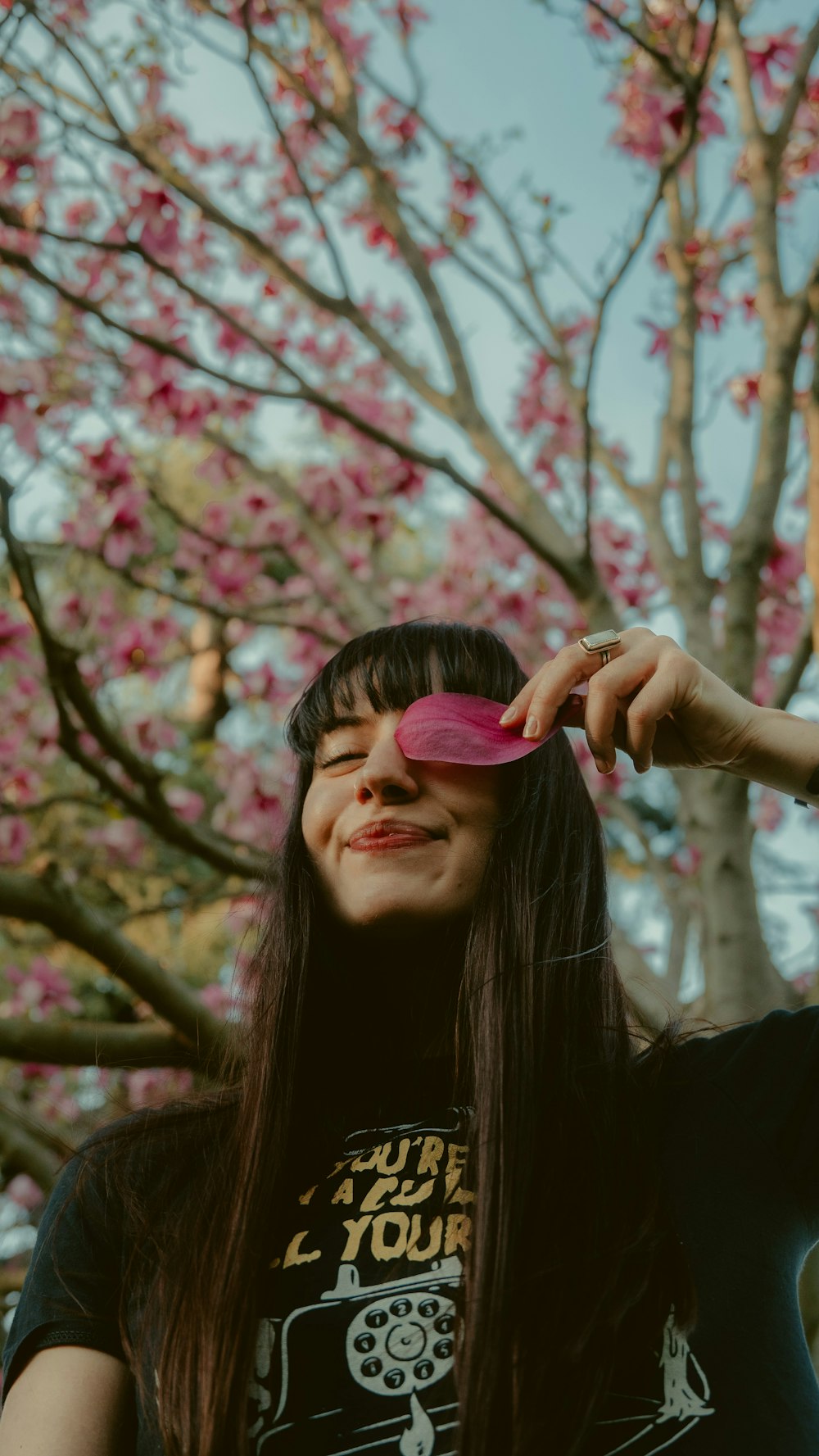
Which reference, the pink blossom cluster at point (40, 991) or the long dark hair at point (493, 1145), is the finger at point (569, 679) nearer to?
the long dark hair at point (493, 1145)

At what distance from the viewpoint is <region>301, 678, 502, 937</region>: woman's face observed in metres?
1.13

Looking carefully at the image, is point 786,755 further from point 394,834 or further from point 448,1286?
point 448,1286

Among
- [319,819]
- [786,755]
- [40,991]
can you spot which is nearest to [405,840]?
[319,819]

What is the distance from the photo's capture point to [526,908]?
1121 mm

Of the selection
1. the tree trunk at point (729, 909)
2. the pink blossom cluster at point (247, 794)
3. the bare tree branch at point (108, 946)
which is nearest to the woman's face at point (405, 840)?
the bare tree branch at point (108, 946)

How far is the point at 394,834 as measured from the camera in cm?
113

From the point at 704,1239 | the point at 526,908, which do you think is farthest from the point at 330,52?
the point at 704,1239

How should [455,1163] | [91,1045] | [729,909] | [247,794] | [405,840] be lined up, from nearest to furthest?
[455,1163], [405,840], [91,1045], [729,909], [247,794]

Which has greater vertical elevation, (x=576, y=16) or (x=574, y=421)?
(x=574, y=421)

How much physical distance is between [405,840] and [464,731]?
0.13 metres

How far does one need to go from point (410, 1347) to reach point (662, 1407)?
19cm

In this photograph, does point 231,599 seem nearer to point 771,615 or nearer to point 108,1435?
point 771,615

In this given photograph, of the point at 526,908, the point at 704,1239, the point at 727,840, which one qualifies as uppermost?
the point at 727,840

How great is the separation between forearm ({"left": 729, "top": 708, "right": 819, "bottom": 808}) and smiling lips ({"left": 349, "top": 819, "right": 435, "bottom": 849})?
1.06ft
